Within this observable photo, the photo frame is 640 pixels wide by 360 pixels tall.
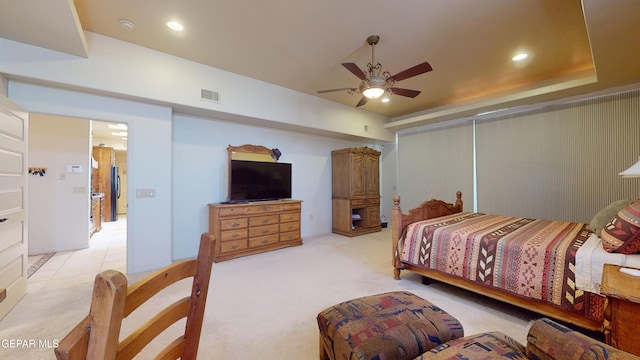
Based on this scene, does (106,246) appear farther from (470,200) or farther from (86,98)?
(470,200)

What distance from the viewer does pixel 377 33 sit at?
2.85m

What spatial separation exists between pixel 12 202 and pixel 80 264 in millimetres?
1644

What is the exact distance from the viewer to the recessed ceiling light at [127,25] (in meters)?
2.62

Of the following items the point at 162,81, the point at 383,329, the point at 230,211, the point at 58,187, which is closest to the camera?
the point at 383,329

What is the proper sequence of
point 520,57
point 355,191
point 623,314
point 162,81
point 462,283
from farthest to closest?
point 355,191
point 520,57
point 162,81
point 462,283
point 623,314

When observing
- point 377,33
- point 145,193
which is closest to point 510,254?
point 377,33

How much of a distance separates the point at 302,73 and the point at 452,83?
254 centimetres

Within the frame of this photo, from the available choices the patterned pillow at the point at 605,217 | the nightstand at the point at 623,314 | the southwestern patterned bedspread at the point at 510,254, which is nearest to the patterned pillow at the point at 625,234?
the southwestern patterned bedspread at the point at 510,254

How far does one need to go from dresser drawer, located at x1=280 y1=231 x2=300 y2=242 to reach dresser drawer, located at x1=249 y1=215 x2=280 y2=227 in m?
0.28

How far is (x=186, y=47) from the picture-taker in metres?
3.14

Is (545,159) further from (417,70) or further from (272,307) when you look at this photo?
(272,307)

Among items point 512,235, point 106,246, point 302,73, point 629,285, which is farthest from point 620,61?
point 106,246

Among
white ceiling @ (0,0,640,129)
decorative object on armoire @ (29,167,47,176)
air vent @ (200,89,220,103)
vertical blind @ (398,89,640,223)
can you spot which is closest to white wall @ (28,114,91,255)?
decorative object on armoire @ (29,167,47,176)

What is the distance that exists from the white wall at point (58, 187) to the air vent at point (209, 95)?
8.40ft
